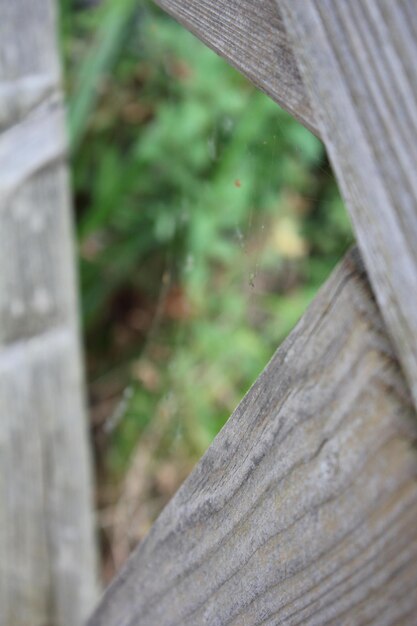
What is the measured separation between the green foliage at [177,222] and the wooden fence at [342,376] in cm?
160

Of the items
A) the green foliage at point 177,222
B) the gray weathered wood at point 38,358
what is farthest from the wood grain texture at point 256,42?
the green foliage at point 177,222

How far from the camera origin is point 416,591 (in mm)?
411

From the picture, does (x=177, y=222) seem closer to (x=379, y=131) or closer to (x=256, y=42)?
(x=256, y=42)

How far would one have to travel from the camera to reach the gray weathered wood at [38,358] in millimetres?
1251

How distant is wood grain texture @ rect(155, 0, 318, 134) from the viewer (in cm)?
49

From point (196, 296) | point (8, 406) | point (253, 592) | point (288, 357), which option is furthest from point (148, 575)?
point (196, 296)

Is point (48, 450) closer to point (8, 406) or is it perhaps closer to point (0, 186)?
point (8, 406)

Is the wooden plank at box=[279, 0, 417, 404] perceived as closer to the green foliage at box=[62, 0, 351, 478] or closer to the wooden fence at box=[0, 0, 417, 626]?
the wooden fence at box=[0, 0, 417, 626]

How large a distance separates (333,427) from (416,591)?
10cm

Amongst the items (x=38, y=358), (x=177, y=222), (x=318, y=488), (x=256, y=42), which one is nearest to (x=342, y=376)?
(x=318, y=488)

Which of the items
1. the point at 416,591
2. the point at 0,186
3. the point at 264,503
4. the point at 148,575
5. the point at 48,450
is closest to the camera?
the point at 416,591

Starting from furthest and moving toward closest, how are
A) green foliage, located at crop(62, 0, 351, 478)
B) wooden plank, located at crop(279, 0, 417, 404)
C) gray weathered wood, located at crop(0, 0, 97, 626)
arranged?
1. green foliage, located at crop(62, 0, 351, 478)
2. gray weathered wood, located at crop(0, 0, 97, 626)
3. wooden plank, located at crop(279, 0, 417, 404)

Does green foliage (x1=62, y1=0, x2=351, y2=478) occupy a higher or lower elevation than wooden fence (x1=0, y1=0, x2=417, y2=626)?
lower

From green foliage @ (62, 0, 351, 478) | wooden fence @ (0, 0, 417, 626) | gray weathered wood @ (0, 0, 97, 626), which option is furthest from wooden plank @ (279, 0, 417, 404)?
green foliage @ (62, 0, 351, 478)
